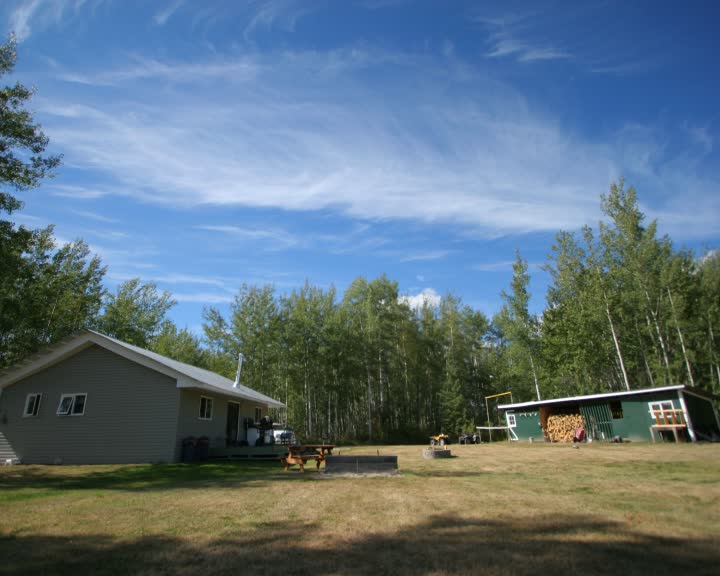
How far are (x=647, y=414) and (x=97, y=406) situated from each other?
26.3 meters

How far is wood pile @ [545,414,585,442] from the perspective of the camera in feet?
85.3

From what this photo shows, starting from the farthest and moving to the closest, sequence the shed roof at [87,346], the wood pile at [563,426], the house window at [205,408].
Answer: the wood pile at [563,426]
the house window at [205,408]
the shed roof at [87,346]

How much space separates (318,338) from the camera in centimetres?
3541

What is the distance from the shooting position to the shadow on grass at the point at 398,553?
4008 mm

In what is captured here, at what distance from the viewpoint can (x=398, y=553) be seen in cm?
450


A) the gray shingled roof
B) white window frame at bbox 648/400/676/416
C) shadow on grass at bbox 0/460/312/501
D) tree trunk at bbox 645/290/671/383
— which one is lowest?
shadow on grass at bbox 0/460/312/501

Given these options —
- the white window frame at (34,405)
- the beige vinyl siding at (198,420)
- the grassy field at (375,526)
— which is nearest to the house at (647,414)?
the grassy field at (375,526)

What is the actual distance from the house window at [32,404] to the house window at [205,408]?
20.8 ft

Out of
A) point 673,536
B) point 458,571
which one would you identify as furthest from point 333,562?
point 673,536

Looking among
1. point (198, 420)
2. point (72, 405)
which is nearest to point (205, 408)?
point (198, 420)

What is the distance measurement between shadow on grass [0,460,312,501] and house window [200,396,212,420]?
3.18 m

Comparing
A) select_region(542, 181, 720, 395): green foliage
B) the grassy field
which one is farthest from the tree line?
the grassy field

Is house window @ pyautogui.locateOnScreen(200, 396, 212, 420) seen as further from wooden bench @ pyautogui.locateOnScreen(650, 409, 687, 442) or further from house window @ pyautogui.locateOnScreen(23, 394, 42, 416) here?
wooden bench @ pyautogui.locateOnScreen(650, 409, 687, 442)

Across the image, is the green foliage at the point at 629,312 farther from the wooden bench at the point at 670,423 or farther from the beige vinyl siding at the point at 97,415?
the beige vinyl siding at the point at 97,415
